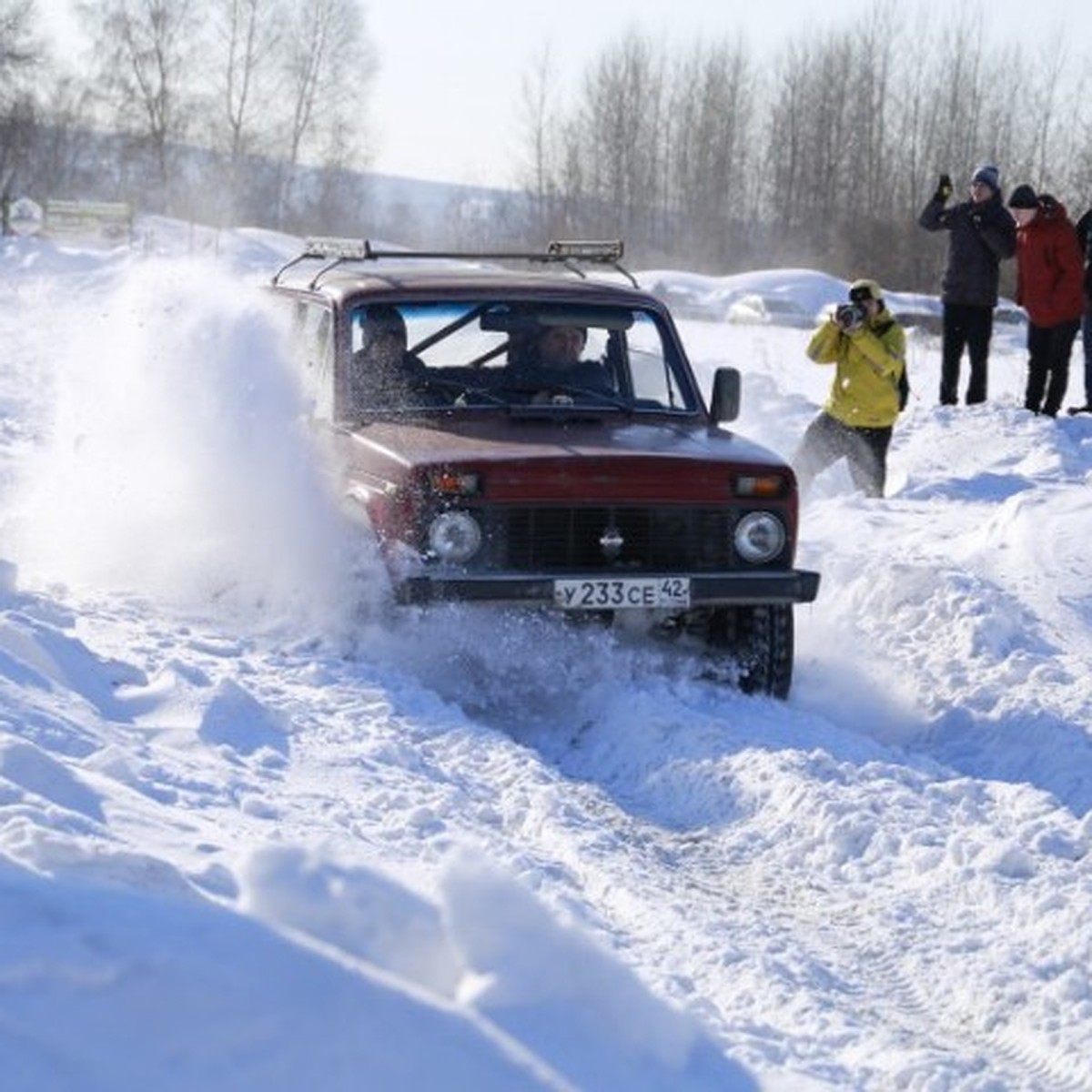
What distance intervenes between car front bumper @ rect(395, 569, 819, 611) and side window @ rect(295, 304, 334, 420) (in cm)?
144

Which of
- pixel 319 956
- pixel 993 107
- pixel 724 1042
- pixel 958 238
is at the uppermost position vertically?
pixel 993 107

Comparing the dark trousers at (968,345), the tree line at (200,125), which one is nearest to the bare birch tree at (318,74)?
the tree line at (200,125)

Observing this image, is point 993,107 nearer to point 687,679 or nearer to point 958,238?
point 958,238

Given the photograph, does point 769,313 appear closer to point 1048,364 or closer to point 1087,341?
point 1048,364

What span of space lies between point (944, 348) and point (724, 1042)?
1148 centimetres

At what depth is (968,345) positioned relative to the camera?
14.2 m

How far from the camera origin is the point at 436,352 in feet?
26.9

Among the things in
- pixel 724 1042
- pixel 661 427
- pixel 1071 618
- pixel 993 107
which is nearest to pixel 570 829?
pixel 724 1042

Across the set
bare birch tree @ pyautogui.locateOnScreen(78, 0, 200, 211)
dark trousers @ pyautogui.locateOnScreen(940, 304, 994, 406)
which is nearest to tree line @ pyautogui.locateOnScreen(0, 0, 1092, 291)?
bare birch tree @ pyautogui.locateOnScreen(78, 0, 200, 211)

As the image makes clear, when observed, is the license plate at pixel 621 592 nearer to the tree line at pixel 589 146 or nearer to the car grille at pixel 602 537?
the car grille at pixel 602 537

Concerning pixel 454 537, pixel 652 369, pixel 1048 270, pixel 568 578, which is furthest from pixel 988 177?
pixel 454 537

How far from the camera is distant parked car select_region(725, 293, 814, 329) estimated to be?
39459mm

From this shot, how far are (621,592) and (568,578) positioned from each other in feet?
0.73

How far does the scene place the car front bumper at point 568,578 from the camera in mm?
7055
